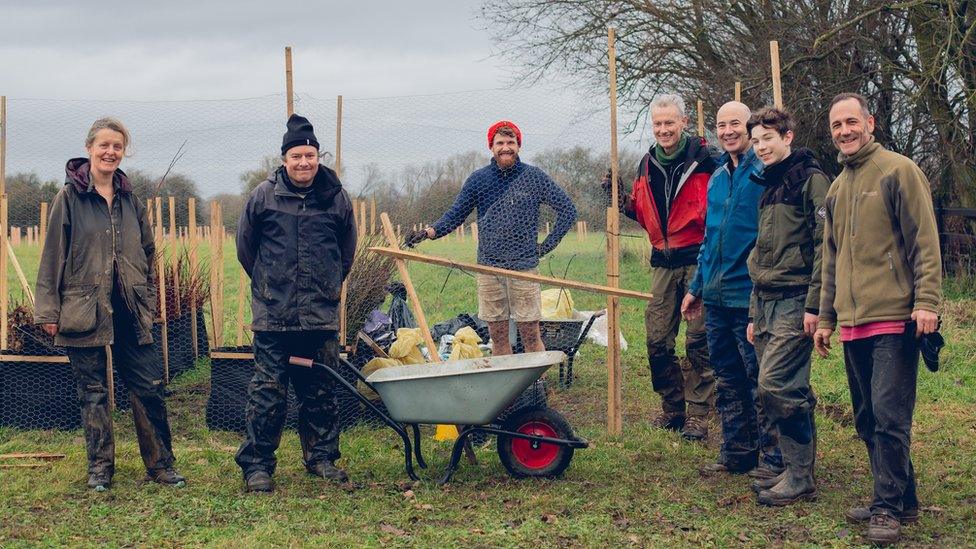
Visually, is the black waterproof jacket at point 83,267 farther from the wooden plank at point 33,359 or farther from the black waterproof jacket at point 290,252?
the wooden plank at point 33,359

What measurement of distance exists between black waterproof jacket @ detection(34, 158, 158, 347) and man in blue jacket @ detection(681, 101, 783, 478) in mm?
2580

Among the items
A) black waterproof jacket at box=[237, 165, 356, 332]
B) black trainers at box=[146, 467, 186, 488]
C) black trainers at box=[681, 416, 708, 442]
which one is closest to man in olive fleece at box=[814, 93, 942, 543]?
black trainers at box=[681, 416, 708, 442]

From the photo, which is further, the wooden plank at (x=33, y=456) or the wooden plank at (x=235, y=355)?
the wooden plank at (x=235, y=355)

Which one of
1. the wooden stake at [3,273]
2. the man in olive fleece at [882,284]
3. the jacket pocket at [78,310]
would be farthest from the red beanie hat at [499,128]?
the wooden stake at [3,273]

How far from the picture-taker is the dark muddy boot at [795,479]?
4145mm

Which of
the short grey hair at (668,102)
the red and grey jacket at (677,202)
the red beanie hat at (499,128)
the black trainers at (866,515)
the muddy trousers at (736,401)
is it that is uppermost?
the short grey hair at (668,102)

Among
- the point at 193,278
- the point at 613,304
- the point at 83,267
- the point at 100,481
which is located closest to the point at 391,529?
the point at 100,481

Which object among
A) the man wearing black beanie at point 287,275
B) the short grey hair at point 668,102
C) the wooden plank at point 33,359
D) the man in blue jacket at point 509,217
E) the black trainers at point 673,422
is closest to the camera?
the man wearing black beanie at point 287,275

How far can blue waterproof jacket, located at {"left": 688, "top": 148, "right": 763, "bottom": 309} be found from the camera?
14.5ft

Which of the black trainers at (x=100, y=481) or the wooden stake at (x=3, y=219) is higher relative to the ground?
the wooden stake at (x=3, y=219)

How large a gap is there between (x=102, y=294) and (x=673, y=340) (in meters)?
2.89

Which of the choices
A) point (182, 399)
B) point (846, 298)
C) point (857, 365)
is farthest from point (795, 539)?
point (182, 399)

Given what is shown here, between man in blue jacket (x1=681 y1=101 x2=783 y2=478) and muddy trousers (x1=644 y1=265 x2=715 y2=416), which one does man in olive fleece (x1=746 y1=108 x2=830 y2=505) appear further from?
muddy trousers (x1=644 y1=265 x2=715 y2=416)

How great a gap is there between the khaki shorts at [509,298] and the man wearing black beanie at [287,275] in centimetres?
114
